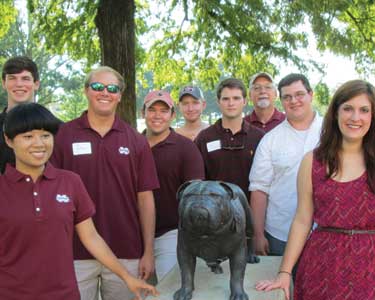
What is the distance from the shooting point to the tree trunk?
7707 mm

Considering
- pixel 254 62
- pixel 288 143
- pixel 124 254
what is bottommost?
pixel 124 254

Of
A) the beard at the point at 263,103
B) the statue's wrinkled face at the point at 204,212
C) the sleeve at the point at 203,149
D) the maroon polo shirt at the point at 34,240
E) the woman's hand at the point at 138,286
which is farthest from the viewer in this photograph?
the beard at the point at 263,103

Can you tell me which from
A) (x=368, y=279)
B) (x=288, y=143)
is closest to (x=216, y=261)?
(x=368, y=279)

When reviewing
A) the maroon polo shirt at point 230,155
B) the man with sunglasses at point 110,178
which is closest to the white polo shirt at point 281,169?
the maroon polo shirt at point 230,155

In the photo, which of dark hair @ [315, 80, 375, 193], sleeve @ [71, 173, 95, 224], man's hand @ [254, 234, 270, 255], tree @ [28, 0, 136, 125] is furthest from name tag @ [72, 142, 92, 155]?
tree @ [28, 0, 136, 125]

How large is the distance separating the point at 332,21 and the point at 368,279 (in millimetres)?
6350

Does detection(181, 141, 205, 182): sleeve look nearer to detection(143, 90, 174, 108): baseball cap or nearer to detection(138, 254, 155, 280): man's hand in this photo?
detection(143, 90, 174, 108): baseball cap

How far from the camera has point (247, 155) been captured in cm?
438

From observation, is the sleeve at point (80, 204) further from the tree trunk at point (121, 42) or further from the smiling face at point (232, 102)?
the tree trunk at point (121, 42)

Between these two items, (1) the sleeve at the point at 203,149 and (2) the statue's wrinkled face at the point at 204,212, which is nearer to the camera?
(2) the statue's wrinkled face at the point at 204,212

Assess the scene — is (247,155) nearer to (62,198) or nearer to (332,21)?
(62,198)

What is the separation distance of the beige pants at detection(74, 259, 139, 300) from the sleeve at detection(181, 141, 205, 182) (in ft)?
2.74

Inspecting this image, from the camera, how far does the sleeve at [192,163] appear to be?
4055mm

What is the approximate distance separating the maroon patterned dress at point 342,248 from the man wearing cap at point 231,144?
4.55ft
